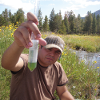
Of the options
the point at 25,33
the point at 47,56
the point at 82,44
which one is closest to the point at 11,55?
the point at 25,33

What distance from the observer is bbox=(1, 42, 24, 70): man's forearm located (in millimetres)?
796

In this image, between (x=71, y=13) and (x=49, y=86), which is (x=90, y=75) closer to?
(x=49, y=86)

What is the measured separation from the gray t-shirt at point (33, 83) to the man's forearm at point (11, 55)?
21 cm

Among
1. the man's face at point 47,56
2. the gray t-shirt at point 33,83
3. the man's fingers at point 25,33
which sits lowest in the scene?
the gray t-shirt at point 33,83

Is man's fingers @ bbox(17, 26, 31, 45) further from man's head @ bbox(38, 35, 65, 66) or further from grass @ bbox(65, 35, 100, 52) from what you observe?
grass @ bbox(65, 35, 100, 52)

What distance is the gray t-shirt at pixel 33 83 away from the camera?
3.63 ft

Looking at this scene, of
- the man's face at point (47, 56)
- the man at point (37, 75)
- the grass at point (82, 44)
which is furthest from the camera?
the grass at point (82, 44)

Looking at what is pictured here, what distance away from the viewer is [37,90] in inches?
46.8

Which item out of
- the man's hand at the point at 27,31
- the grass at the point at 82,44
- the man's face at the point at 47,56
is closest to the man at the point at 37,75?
the man's face at the point at 47,56

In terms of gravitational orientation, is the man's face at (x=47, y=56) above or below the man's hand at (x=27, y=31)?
below

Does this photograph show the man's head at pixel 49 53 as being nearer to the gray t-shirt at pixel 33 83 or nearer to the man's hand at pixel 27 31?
the gray t-shirt at pixel 33 83

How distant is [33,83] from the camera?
1.15 metres

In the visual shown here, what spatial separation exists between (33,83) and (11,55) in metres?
0.49

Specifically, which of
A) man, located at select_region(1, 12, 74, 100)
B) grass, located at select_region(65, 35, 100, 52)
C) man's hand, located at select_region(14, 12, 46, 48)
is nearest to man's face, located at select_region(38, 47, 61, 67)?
man, located at select_region(1, 12, 74, 100)
